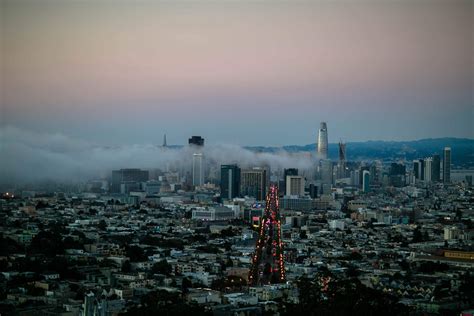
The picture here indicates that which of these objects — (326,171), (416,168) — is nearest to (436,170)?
(416,168)

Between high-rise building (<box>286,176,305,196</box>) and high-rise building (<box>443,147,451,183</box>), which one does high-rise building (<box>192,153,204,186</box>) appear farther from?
high-rise building (<box>443,147,451,183</box>)

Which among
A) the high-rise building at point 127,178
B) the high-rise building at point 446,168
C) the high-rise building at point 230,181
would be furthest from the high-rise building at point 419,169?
the high-rise building at point 127,178

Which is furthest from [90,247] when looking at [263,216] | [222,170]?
[222,170]

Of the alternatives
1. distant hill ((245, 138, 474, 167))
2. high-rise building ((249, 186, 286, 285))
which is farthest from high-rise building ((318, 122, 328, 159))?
high-rise building ((249, 186, 286, 285))

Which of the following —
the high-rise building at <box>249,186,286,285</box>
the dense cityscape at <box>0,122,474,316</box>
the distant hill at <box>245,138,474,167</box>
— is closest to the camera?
the dense cityscape at <box>0,122,474,316</box>

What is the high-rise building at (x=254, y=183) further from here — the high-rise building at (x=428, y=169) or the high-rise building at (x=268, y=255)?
the high-rise building at (x=428, y=169)

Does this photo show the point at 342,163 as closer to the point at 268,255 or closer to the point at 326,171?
the point at 326,171

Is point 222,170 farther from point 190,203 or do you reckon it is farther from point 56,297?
point 56,297
